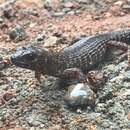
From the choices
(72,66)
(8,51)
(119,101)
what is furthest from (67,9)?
(119,101)

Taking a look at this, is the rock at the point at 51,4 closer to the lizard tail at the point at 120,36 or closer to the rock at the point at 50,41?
the rock at the point at 50,41

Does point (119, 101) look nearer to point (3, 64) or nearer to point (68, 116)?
point (68, 116)

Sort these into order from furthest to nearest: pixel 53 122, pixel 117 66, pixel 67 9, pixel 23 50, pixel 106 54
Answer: pixel 67 9 < pixel 106 54 < pixel 117 66 < pixel 23 50 < pixel 53 122

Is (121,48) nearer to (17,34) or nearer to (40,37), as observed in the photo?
(40,37)

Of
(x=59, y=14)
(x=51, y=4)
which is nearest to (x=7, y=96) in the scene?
(x=59, y=14)

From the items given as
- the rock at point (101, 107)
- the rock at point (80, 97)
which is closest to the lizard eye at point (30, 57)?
the rock at point (80, 97)

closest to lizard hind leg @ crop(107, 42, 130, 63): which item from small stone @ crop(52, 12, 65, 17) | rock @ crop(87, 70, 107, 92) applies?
rock @ crop(87, 70, 107, 92)
